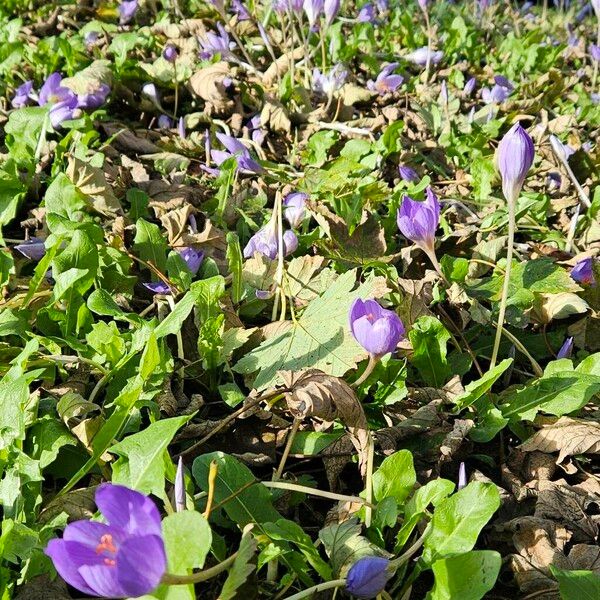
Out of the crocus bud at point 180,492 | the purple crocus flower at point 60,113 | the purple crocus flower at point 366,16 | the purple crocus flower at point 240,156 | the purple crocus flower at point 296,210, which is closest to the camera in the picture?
the crocus bud at point 180,492

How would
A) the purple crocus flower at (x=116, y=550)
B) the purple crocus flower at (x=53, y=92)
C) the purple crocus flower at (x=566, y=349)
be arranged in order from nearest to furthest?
the purple crocus flower at (x=116, y=550), the purple crocus flower at (x=566, y=349), the purple crocus flower at (x=53, y=92)

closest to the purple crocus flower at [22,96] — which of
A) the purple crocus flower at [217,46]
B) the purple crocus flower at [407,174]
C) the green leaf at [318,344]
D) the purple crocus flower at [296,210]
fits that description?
the purple crocus flower at [217,46]

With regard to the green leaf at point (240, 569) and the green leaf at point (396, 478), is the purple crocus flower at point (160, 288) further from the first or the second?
the green leaf at point (240, 569)

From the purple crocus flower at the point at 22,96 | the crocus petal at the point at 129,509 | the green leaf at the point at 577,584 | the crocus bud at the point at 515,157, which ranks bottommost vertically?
the green leaf at the point at 577,584

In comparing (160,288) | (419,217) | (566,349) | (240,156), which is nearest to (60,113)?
(240,156)

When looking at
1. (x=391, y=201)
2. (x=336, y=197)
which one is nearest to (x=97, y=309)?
(x=336, y=197)

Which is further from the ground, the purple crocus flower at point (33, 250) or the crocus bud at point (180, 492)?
the purple crocus flower at point (33, 250)
